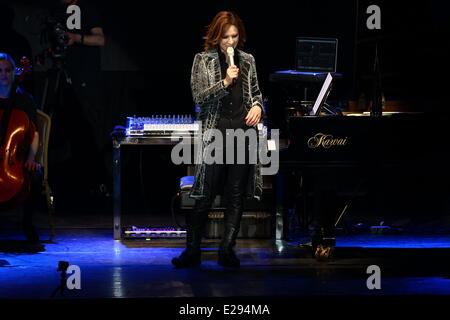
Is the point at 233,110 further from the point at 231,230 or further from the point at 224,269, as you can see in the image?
the point at 224,269

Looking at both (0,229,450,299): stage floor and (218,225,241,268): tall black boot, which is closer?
(0,229,450,299): stage floor

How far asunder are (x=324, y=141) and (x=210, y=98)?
76cm

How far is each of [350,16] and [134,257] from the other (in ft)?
9.86

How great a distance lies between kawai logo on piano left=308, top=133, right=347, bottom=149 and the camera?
5430mm

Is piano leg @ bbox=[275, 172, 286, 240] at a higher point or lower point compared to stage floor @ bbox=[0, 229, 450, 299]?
higher

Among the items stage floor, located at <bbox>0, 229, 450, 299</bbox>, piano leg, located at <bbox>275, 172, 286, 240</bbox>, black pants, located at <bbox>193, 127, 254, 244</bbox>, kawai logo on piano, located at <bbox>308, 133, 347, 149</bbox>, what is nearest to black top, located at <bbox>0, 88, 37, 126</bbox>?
stage floor, located at <bbox>0, 229, 450, 299</bbox>

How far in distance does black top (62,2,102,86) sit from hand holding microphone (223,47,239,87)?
262cm

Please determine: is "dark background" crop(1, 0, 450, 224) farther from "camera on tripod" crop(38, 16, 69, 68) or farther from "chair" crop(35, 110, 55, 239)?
"chair" crop(35, 110, 55, 239)

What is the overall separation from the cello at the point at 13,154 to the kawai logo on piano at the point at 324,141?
1.99 metres

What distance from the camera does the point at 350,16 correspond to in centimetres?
751

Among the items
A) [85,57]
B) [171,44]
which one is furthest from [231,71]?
[85,57]

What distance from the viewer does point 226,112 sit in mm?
5445
